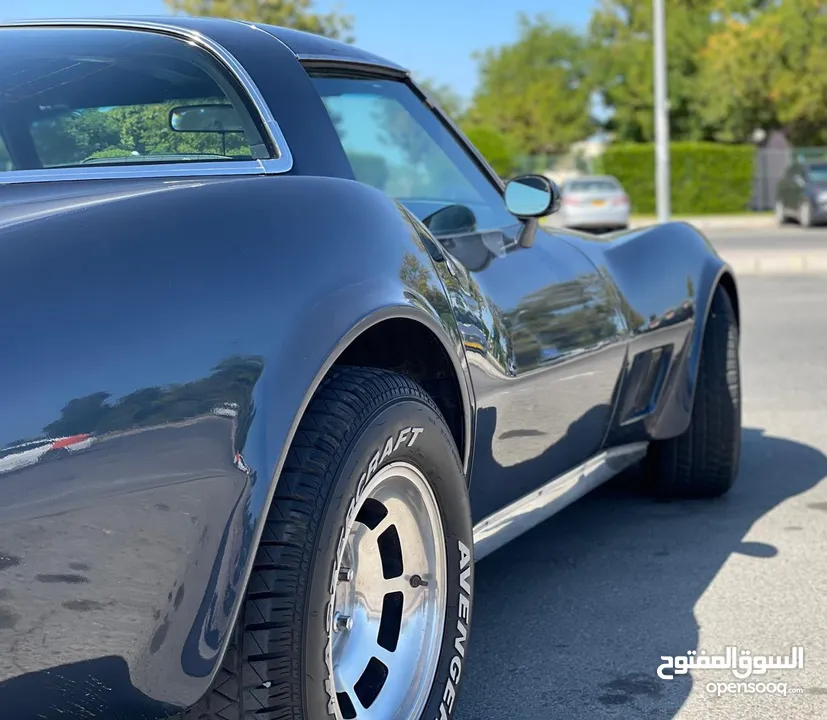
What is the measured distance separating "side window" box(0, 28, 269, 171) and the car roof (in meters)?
0.07

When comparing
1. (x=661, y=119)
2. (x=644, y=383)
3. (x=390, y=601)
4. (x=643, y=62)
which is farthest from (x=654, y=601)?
(x=643, y=62)

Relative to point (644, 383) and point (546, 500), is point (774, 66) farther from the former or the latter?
point (546, 500)

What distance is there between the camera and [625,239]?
3904mm

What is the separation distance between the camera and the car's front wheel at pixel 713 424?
4.31 meters

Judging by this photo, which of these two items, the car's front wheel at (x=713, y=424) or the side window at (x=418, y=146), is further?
the car's front wheel at (x=713, y=424)

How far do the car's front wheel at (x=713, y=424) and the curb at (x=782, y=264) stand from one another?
1056 centimetres

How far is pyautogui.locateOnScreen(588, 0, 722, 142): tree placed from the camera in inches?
1783

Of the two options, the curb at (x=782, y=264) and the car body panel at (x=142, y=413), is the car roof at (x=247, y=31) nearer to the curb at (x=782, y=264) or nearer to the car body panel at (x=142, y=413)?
the car body panel at (x=142, y=413)

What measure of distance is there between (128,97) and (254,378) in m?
0.93

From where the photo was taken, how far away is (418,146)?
346 centimetres

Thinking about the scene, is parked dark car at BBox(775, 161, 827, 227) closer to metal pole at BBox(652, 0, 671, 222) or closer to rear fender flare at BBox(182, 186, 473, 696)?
metal pole at BBox(652, 0, 671, 222)

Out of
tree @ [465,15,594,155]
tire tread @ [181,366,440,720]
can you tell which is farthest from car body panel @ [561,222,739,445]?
tree @ [465,15,594,155]

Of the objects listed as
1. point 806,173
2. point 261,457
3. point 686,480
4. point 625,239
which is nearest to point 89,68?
point 261,457

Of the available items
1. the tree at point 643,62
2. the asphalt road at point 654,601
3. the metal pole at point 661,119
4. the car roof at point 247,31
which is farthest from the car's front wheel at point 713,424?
the tree at point 643,62
